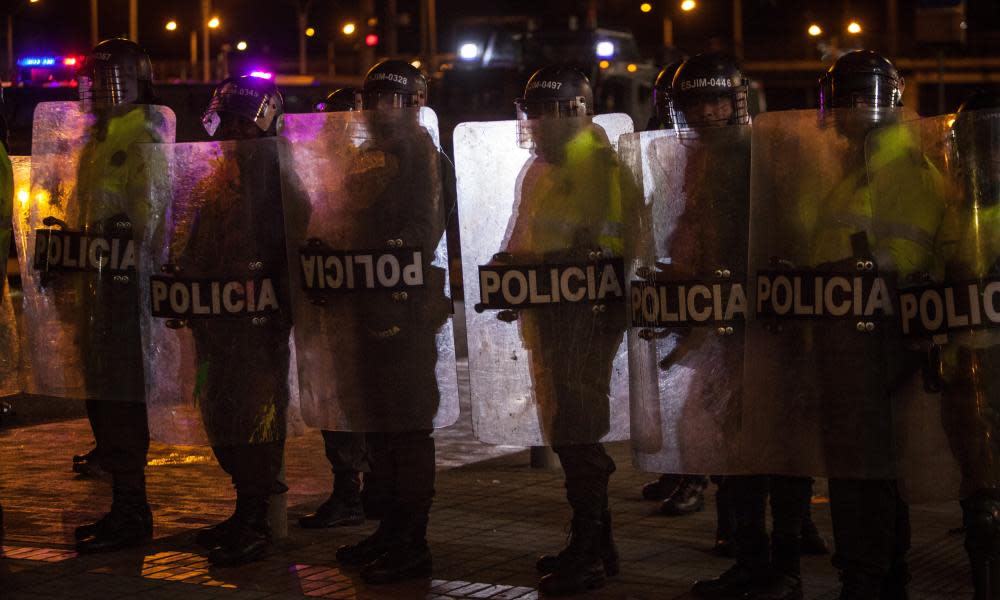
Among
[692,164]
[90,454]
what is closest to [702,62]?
[692,164]

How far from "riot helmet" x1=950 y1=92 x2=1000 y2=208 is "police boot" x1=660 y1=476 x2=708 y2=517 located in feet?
8.98

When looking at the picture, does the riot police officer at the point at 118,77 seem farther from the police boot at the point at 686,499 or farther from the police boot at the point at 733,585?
the police boot at the point at 733,585

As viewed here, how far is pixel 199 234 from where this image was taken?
5863 mm

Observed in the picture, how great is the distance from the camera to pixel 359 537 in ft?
20.9

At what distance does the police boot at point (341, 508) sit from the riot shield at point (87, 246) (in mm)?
995

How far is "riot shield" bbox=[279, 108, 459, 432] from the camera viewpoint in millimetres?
5559

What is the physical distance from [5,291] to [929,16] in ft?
48.3

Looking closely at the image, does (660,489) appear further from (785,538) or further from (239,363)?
(239,363)

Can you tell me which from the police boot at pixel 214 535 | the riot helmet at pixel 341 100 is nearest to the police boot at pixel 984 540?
the police boot at pixel 214 535

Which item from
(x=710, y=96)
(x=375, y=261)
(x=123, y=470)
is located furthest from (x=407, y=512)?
(x=710, y=96)

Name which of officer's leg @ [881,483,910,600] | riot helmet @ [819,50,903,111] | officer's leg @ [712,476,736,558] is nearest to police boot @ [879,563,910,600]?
officer's leg @ [881,483,910,600]

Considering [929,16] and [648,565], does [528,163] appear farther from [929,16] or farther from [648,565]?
[929,16]

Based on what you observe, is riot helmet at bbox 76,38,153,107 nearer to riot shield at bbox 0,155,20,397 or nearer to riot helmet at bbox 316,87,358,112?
riot shield at bbox 0,155,20,397

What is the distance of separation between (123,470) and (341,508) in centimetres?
102
